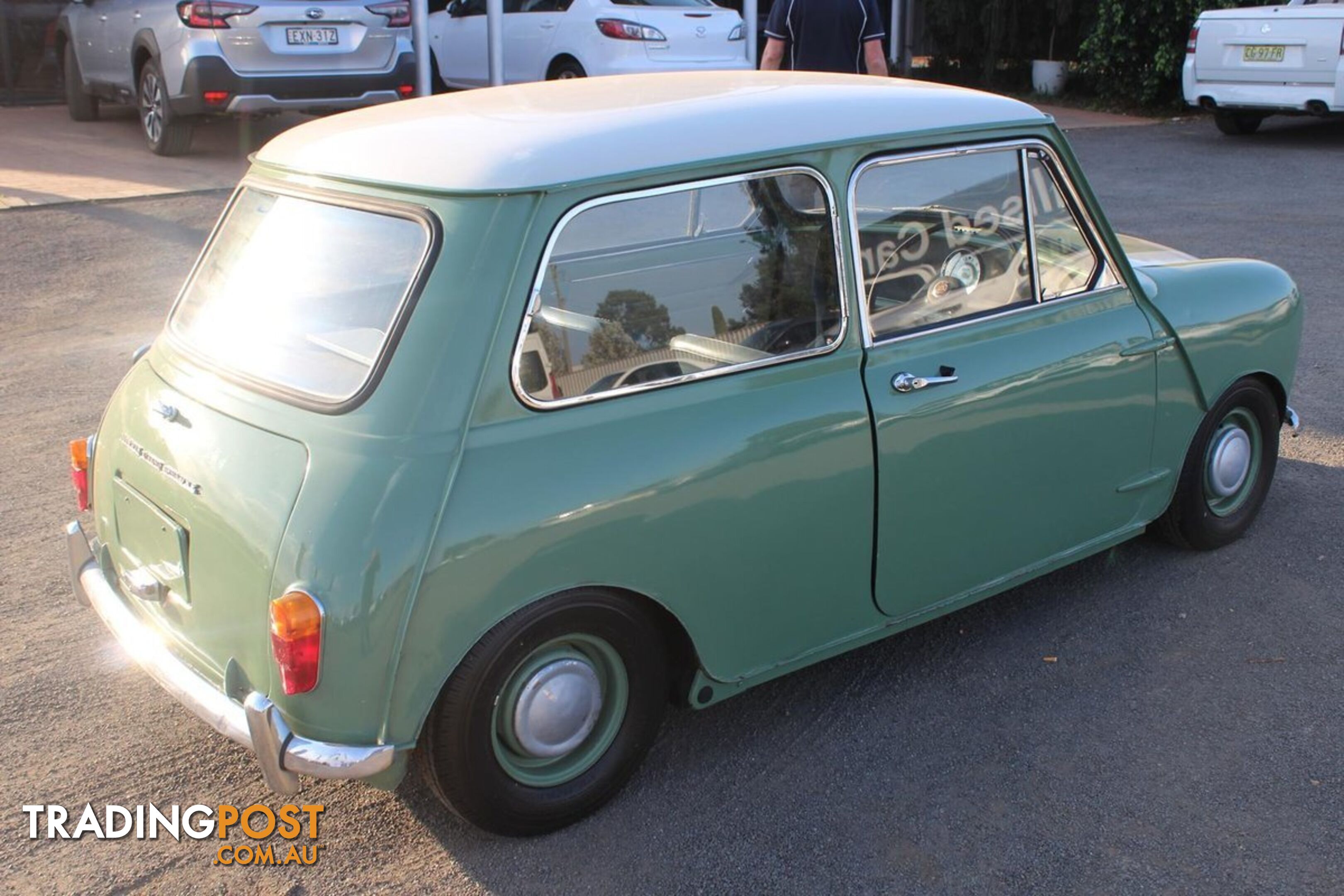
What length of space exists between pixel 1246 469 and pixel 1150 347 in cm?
90

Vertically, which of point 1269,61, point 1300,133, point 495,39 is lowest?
point 1300,133

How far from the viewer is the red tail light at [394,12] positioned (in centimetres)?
1075

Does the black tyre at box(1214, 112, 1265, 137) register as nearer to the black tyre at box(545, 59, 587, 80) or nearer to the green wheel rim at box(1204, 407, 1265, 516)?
the black tyre at box(545, 59, 587, 80)

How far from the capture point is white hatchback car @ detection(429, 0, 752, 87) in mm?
12172

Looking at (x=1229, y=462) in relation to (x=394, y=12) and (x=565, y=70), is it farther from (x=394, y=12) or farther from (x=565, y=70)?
(x=565, y=70)

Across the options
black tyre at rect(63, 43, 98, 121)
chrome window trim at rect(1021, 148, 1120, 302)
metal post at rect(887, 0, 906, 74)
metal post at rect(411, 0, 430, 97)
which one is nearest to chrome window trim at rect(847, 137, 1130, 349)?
chrome window trim at rect(1021, 148, 1120, 302)

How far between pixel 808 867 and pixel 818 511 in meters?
0.84

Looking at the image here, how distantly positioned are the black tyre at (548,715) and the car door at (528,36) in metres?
10.5

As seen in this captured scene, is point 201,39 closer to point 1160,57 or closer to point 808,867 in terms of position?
point 808,867

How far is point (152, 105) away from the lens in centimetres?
1102

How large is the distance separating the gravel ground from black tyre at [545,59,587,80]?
8.57 m

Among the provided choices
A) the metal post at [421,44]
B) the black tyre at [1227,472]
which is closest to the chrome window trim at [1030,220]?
the black tyre at [1227,472]

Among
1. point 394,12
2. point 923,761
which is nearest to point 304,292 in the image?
point 923,761

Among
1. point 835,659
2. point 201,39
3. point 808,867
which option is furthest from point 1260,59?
point 808,867
